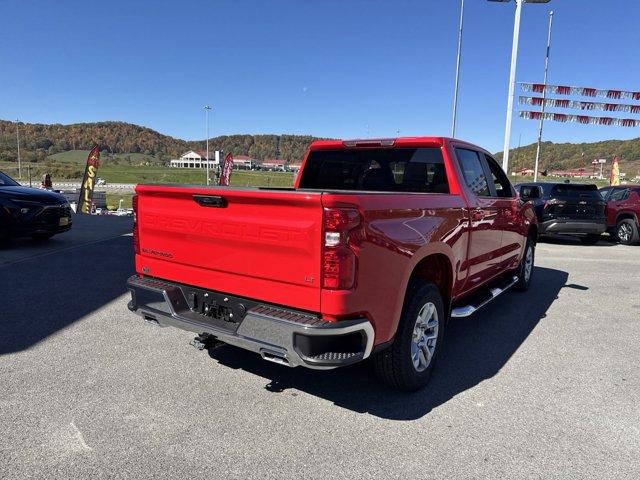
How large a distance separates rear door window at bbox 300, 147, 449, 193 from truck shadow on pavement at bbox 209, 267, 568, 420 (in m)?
1.51

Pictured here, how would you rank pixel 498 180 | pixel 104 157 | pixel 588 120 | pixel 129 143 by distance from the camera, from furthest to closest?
1. pixel 129 143
2. pixel 104 157
3. pixel 588 120
4. pixel 498 180

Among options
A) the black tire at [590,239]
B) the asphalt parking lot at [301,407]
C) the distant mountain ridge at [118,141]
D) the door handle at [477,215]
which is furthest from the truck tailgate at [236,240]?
the distant mountain ridge at [118,141]

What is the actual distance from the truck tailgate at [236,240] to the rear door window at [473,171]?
2.21m

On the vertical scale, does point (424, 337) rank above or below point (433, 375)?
above

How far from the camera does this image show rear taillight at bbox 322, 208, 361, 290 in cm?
257

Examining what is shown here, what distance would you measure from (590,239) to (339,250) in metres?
13.6

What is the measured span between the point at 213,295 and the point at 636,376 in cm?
348

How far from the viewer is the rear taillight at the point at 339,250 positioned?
101 inches

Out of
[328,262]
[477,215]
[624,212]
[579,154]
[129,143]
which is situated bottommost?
[624,212]

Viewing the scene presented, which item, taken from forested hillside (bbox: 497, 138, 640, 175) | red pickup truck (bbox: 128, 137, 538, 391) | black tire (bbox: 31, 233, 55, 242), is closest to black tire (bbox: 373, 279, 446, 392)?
red pickup truck (bbox: 128, 137, 538, 391)

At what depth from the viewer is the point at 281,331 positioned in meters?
2.68

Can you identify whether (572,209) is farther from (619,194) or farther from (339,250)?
(339,250)

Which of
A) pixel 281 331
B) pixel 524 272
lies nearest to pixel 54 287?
A: pixel 281 331

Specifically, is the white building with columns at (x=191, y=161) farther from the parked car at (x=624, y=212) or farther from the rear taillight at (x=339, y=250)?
the rear taillight at (x=339, y=250)
